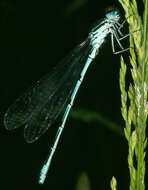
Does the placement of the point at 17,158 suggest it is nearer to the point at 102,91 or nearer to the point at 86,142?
the point at 86,142

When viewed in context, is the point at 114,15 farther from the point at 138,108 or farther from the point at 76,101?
the point at 138,108

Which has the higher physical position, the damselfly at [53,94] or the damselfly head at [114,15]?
the damselfly head at [114,15]

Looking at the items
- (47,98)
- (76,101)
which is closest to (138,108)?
Result: (47,98)

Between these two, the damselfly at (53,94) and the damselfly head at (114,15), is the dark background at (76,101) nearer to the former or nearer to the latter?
the damselfly at (53,94)

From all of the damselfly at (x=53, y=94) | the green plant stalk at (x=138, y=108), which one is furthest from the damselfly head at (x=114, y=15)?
the green plant stalk at (x=138, y=108)

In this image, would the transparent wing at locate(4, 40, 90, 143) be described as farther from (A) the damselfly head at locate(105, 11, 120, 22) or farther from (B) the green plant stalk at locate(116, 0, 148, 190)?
(B) the green plant stalk at locate(116, 0, 148, 190)

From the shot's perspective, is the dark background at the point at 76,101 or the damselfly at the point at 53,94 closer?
the damselfly at the point at 53,94

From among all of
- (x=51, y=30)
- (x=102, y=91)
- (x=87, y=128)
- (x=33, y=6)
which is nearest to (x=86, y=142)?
(x=87, y=128)

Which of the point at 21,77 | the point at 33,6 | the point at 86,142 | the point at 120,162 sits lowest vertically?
the point at 120,162
